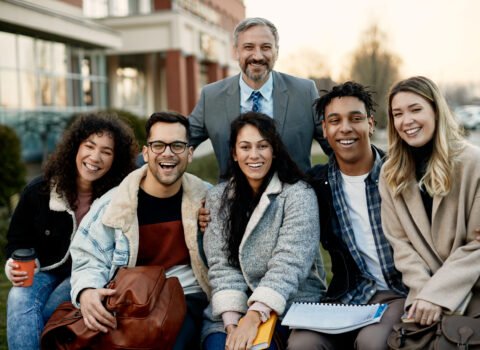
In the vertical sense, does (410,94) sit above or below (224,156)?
above

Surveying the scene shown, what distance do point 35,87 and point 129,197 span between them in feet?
51.0

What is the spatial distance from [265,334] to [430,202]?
4.15ft

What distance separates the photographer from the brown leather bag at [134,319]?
3.21m

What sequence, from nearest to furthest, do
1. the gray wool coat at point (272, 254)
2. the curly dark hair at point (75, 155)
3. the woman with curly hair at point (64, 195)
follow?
the gray wool coat at point (272, 254), the woman with curly hair at point (64, 195), the curly dark hair at point (75, 155)

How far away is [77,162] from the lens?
163 inches

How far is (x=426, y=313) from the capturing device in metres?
3.04

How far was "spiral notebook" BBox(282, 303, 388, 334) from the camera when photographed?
125 inches

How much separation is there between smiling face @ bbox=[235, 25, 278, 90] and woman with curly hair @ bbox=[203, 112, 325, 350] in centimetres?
89

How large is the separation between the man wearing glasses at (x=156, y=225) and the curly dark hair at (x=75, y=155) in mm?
286

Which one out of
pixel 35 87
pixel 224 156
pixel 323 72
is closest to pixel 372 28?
pixel 323 72

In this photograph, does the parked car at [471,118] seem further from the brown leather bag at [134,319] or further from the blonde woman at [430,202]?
the brown leather bag at [134,319]

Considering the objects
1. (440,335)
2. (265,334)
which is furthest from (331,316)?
(440,335)

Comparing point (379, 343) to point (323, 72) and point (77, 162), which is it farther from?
point (323, 72)

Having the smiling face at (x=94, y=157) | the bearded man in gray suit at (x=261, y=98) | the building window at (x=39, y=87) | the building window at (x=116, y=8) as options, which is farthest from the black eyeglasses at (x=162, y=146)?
the building window at (x=116, y=8)
